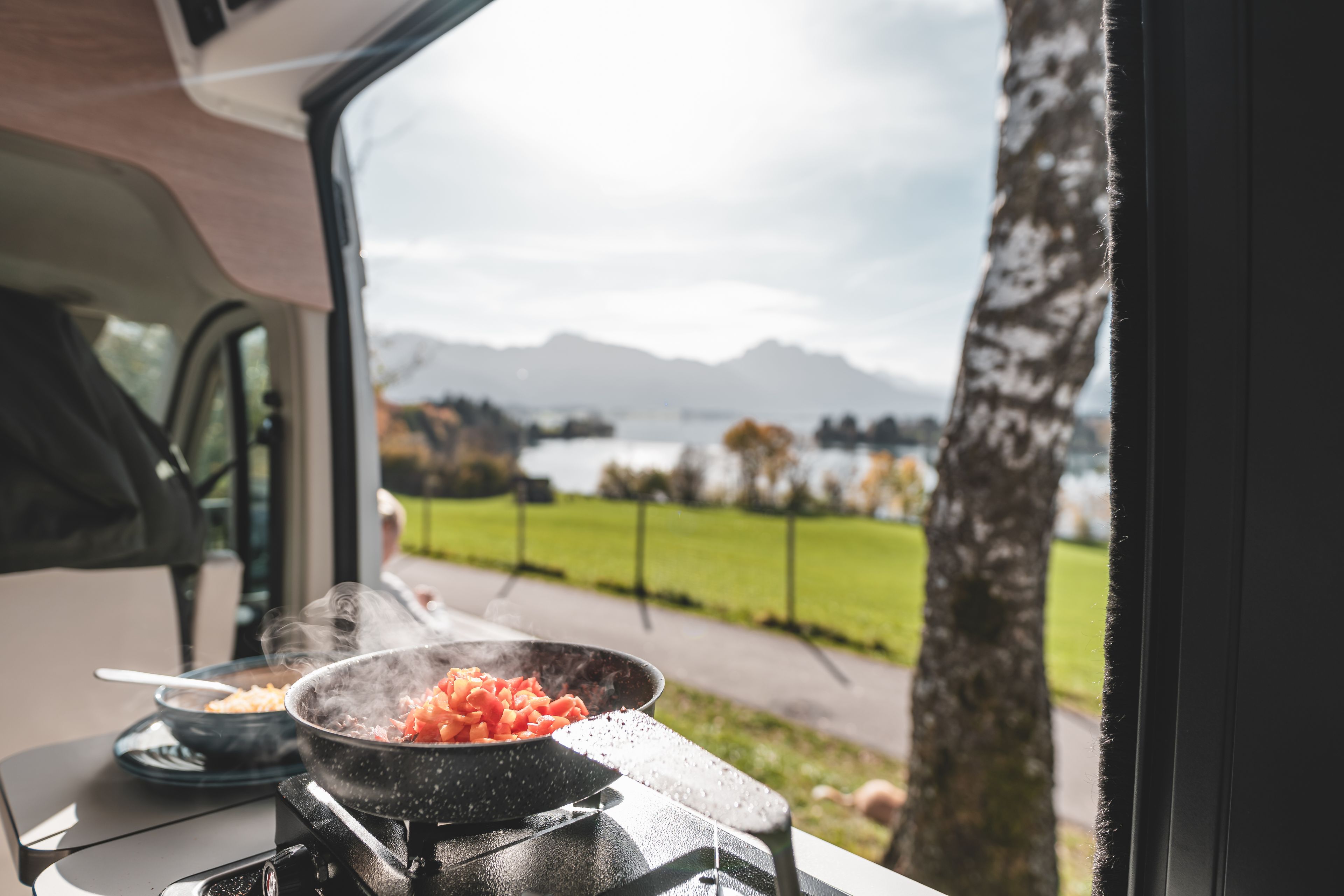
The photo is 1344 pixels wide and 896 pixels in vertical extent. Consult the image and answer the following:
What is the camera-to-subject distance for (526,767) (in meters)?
0.57

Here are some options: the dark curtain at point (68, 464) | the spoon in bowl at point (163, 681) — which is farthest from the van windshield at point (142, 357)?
the spoon in bowl at point (163, 681)

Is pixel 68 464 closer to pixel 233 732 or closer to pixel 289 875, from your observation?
pixel 233 732

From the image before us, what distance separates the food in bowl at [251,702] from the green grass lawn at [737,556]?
20.1 feet

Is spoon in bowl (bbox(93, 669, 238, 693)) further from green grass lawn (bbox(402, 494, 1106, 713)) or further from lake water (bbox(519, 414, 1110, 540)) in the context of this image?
green grass lawn (bbox(402, 494, 1106, 713))

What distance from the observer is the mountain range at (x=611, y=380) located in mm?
7012

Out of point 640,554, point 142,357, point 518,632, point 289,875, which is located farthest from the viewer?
point 640,554

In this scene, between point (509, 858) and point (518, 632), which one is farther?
point (518, 632)

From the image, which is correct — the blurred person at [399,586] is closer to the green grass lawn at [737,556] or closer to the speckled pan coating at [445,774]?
the speckled pan coating at [445,774]

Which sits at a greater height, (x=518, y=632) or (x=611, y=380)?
(x=611, y=380)

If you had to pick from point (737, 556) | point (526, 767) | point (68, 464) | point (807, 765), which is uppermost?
point (68, 464)

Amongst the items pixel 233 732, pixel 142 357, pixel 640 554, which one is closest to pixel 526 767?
pixel 233 732

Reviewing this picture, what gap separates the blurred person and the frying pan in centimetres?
138

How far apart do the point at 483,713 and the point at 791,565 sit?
18.0 feet

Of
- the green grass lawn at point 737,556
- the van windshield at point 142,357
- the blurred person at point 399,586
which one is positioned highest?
the van windshield at point 142,357
